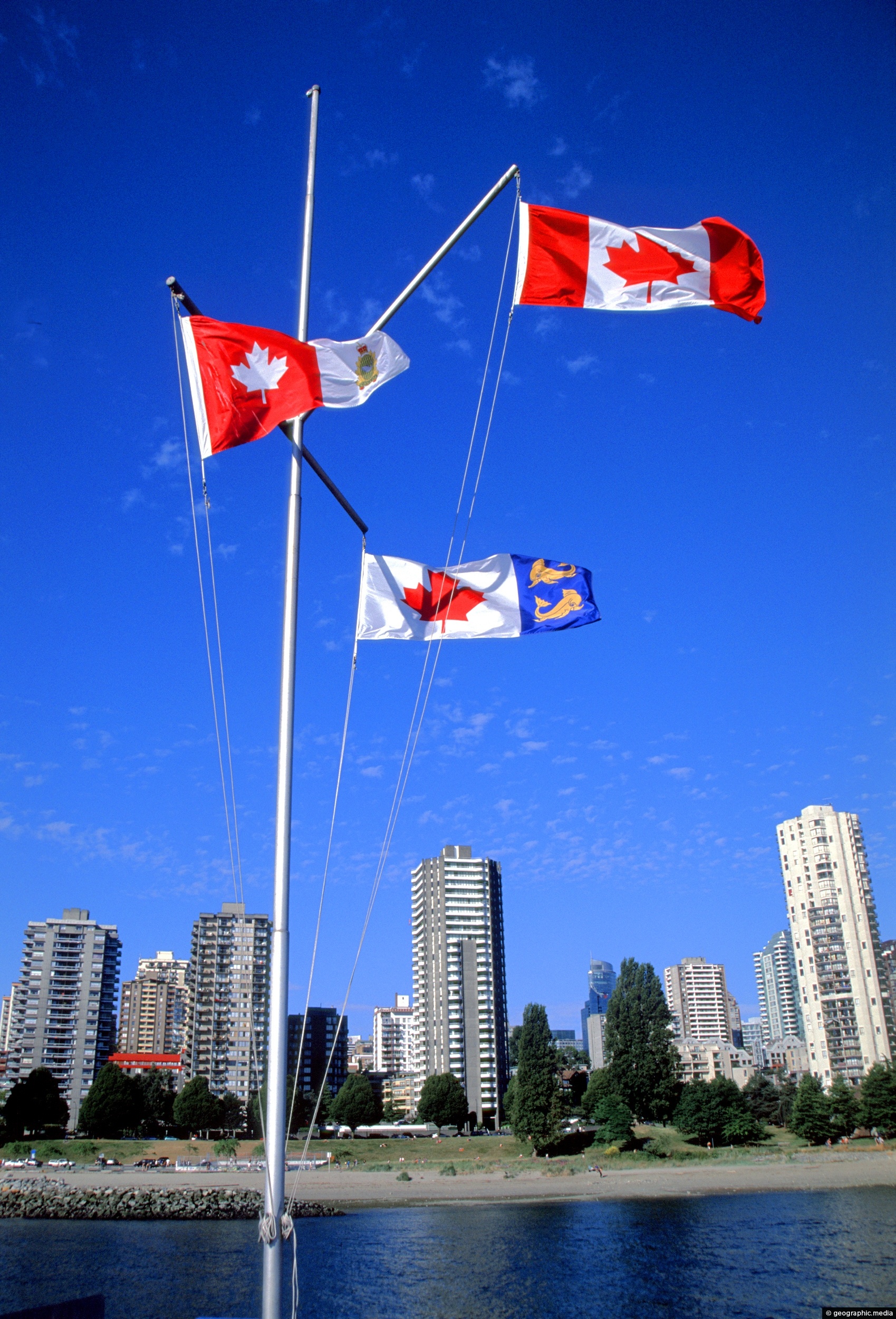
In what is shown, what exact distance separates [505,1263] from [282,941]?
46.6 meters

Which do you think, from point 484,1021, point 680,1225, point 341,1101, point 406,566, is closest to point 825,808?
Result: point 484,1021

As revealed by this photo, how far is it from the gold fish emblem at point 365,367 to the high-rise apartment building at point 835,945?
436 ft

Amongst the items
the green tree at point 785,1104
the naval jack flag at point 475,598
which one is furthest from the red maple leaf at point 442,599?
the green tree at point 785,1104

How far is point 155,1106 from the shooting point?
11662 centimetres

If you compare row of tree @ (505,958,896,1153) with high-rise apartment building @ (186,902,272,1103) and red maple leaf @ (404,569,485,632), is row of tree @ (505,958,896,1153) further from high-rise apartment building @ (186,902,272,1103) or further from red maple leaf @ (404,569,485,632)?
red maple leaf @ (404,569,485,632)

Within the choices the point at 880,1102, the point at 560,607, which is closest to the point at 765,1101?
the point at 880,1102

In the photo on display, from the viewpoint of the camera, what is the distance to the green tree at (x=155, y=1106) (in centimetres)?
11400

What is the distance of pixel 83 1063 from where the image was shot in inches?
5753

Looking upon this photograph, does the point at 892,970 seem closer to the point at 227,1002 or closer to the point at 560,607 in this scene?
the point at 227,1002

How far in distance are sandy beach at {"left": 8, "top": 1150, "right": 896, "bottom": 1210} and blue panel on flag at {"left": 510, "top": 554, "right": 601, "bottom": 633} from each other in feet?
221

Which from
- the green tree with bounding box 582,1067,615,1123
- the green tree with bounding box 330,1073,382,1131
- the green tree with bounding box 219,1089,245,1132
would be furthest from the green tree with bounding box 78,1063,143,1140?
the green tree with bounding box 582,1067,615,1123

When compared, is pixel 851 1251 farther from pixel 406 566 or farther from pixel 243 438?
pixel 243 438

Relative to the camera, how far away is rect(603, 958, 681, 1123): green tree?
94250 mm

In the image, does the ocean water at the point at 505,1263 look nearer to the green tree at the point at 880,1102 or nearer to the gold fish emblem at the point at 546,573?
the green tree at the point at 880,1102
